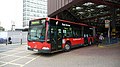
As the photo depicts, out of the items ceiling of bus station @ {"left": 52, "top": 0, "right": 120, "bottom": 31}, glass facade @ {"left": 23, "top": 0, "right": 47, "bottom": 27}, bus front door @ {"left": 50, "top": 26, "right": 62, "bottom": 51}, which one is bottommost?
bus front door @ {"left": 50, "top": 26, "right": 62, "bottom": 51}

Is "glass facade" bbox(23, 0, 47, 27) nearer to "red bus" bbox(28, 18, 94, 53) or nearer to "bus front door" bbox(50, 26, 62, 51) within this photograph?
"red bus" bbox(28, 18, 94, 53)

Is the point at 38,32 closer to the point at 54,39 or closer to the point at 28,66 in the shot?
the point at 54,39

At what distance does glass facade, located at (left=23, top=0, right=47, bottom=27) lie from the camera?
4025 inches

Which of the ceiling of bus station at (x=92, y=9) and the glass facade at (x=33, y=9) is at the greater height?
the glass facade at (x=33, y=9)

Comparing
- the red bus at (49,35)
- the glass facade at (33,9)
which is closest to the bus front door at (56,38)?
the red bus at (49,35)

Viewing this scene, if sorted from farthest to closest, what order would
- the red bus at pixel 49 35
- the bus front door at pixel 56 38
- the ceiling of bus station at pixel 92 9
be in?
the ceiling of bus station at pixel 92 9
the bus front door at pixel 56 38
the red bus at pixel 49 35

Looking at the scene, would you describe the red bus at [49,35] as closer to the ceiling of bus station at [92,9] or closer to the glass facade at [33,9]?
the ceiling of bus station at [92,9]

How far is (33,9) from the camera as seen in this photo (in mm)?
107125

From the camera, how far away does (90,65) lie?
9.29 m

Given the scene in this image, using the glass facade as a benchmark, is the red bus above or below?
below

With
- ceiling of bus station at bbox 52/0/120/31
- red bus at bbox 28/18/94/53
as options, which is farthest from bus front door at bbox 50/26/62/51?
ceiling of bus station at bbox 52/0/120/31

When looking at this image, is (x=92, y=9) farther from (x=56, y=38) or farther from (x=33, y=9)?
(x=33, y=9)

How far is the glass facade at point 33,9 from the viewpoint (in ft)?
335

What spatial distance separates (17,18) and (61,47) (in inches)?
3415
